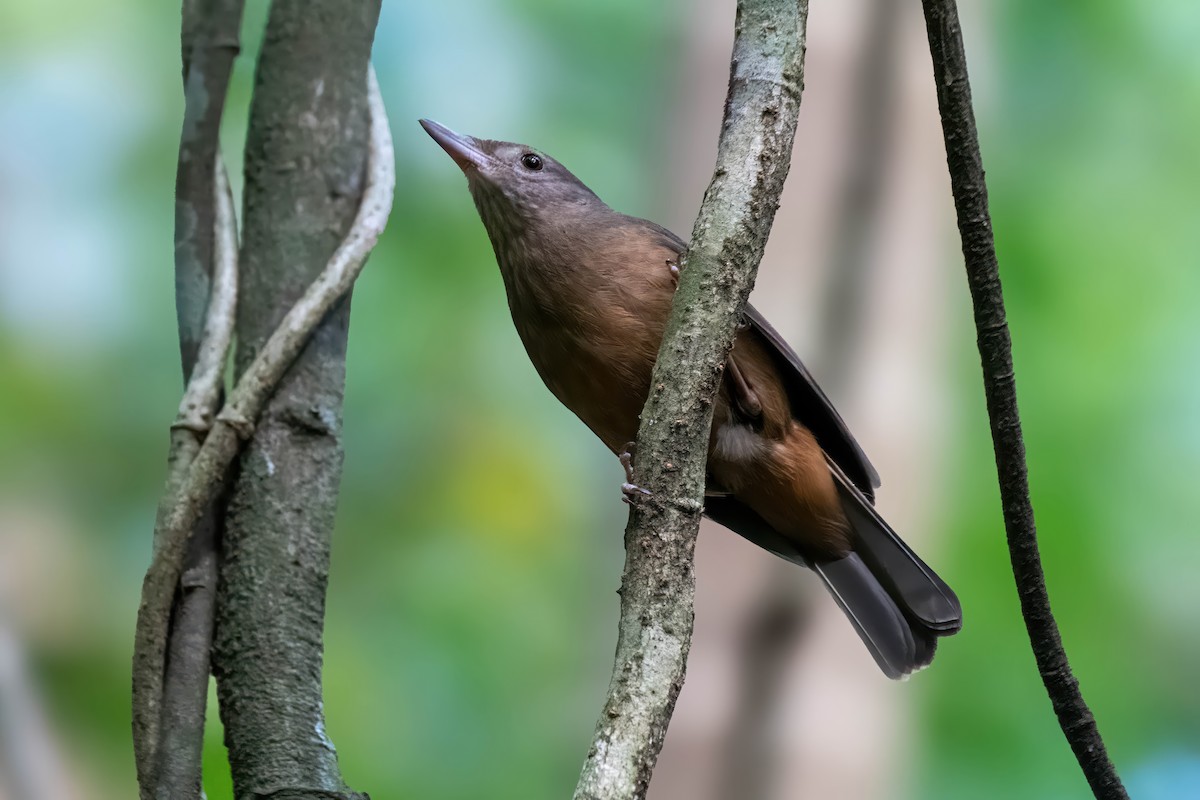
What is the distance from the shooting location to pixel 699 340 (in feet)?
4.85

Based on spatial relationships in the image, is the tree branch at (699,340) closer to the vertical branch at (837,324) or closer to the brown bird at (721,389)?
the brown bird at (721,389)

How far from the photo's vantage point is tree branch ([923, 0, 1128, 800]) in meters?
1.52

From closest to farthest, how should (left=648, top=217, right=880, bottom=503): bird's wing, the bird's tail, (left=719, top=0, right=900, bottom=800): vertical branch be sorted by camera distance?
(left=648, top=217, right=880, bottom=503): bird's wing
the bird's tail
(left=719, top=0, right=900, bottom=800): vertical branch

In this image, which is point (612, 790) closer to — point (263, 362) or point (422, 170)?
point (263, 362)

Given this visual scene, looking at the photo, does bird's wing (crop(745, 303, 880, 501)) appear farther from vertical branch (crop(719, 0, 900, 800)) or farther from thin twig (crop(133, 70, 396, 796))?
thin twig (crop(133, 70, 396, 796))

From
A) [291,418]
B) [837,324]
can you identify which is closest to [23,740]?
[291,418]

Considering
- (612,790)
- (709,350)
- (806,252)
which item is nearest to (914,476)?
(806,252)

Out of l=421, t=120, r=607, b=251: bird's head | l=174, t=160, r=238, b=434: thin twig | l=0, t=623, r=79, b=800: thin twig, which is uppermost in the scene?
l=421, t=120, r=607, b=251: bird's head

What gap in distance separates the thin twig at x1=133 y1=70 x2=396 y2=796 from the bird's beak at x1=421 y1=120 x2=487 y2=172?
2.84ft

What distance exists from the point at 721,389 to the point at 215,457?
3.95 ft

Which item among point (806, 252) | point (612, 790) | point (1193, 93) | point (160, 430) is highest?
point (1193, 93)

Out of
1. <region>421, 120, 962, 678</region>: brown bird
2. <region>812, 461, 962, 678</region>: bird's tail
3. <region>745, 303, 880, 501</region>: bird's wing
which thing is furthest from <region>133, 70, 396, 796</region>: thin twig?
<region>812, 461, 962, 678</region>: bird's tail

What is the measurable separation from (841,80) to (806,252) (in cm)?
61

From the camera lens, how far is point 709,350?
1.48 metres
